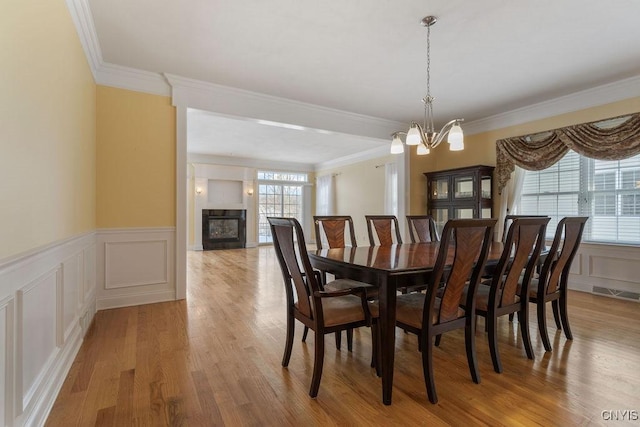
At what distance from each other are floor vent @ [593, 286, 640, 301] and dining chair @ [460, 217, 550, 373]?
103 inches

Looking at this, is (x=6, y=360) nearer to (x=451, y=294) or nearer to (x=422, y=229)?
(x=451, y=294)

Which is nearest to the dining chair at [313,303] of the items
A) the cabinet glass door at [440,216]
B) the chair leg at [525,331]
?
the chair leg at [525,331]

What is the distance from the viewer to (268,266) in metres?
6.09

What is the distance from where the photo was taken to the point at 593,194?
418 centimetres

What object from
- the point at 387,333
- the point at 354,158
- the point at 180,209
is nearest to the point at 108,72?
the point at 180,209

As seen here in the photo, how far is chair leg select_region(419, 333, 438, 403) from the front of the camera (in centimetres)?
175

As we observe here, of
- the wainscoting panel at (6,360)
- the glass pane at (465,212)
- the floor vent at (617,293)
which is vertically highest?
the glass pane at (465,212)

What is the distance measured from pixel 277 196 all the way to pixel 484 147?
6.37 metres

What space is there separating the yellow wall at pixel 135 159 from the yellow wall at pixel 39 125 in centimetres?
77

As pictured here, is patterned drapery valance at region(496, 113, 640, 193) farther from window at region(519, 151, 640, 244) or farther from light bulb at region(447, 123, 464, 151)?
light bulb at region(447, 123, 464, 151)

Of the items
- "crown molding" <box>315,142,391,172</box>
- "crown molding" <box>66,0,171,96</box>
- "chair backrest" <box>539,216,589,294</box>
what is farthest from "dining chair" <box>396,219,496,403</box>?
"crown molding" <box>315,142,391,172</box>

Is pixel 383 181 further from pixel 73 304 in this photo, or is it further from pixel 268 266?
pixel 73 304

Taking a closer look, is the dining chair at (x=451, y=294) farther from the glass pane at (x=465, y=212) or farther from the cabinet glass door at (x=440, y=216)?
the cabinet glass door at (x=440, y=216)

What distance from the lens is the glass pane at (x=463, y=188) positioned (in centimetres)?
516
